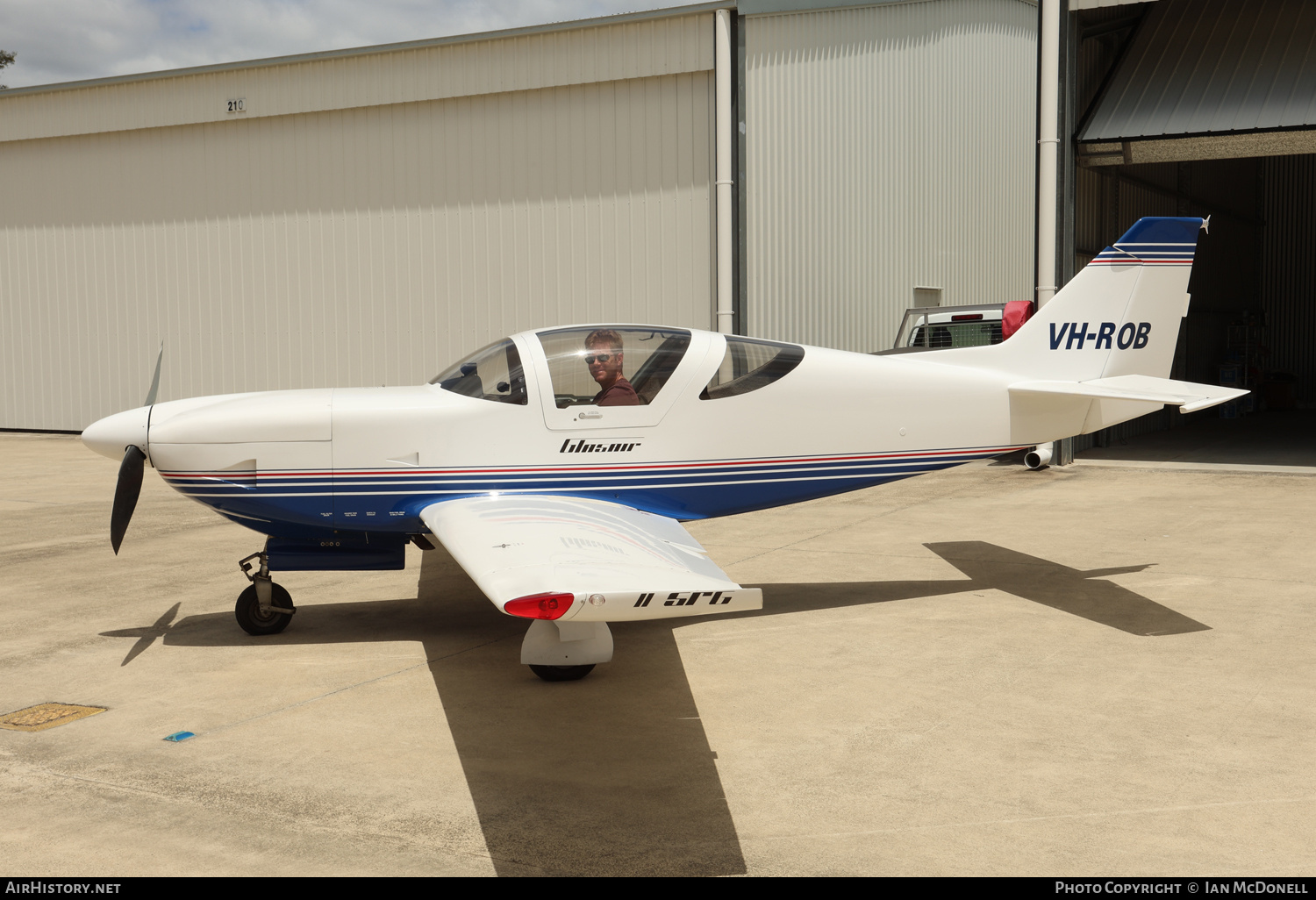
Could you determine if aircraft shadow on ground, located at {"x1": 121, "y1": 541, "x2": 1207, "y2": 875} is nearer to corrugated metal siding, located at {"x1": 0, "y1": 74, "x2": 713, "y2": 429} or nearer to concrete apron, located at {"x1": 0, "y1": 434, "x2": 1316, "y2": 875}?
concrete apron, located at {"x1": 0, "y1": 434, "x2": 1316, "y2": 875}

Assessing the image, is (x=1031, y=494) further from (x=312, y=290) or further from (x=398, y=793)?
(x=312, y=290)

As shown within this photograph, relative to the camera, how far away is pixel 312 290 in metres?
20.4

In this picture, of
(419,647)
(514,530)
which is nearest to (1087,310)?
(514,530)

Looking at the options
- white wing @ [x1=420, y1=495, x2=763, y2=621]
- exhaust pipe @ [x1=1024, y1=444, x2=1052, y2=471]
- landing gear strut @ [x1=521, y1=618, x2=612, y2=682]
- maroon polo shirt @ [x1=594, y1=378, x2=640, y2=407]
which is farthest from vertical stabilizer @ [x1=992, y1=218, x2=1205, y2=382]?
landing gear strut @ [x1=521, y1=618, x2=612, y2=682]

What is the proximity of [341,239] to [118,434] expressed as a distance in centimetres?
1436

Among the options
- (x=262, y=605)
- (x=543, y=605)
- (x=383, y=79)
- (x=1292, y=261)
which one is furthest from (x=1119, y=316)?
(x=1292, y=261)

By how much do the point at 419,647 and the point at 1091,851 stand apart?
405 cm

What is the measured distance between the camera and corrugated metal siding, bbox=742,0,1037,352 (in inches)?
658

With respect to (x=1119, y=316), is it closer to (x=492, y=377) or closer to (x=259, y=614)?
(x=492, y=377)

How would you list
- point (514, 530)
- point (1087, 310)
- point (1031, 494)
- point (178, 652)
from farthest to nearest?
point (1031, 494)
point (1087, 310)
point (178, 652)
point (514, 530)

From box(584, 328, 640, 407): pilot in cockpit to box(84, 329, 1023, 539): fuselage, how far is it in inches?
2.7

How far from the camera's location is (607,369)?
6.72 meters

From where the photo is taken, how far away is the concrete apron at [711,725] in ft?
12.5

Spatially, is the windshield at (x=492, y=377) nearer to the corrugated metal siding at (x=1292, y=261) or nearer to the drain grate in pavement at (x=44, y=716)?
the drain grate in pavement at (x=44, y=716)
